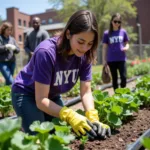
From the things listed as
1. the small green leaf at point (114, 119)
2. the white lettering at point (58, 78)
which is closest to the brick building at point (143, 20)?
the small green leaf at point (114, 119)

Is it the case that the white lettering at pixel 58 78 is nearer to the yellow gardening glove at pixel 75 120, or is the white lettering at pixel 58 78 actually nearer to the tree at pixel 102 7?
the yellow gardening glove at pixel 75 120

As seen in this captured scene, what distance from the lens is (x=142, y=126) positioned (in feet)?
10.4

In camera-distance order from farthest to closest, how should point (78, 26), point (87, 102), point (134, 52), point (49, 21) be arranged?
point (49, 21) → point (134, 52) → point (87, 102) → point (78, 26)

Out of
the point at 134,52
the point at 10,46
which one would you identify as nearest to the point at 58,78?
the point at 10,46

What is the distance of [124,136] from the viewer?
282 centimetres

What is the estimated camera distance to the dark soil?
97.7 inches

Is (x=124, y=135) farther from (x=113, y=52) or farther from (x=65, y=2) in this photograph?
(x=65, y=2)

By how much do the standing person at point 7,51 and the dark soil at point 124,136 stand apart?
3315mm

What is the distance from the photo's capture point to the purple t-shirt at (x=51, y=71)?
2.34 metres

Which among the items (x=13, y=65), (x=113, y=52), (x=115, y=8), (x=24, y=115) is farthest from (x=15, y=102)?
(x=115, y=8)

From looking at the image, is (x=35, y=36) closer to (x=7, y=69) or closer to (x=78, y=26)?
(x=7, y=69)

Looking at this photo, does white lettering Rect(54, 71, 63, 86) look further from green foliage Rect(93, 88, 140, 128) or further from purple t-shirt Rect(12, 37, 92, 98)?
green foliage Rect(93, 88, 140, 128)

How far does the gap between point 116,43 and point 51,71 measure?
347cm

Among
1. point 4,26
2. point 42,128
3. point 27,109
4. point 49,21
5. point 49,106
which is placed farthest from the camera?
point 49,21
